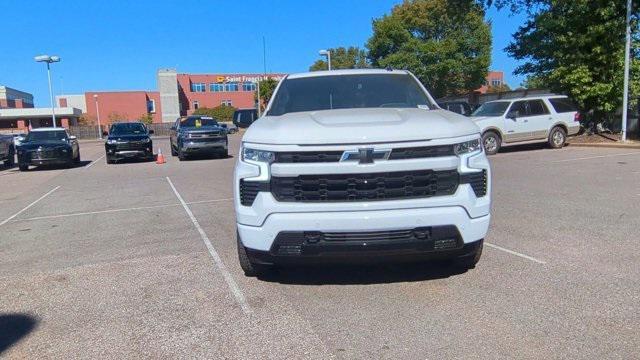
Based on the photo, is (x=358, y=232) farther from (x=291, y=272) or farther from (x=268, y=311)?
(x=291, y=272)

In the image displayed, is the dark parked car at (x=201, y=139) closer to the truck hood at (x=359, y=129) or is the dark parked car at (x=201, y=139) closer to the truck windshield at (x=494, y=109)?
the truck windshield at (x=494, y=109)

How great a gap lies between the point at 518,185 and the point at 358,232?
24.0 feet

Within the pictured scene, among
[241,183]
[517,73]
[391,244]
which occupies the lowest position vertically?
[391,244]

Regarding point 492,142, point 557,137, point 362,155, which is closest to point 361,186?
point 362,155

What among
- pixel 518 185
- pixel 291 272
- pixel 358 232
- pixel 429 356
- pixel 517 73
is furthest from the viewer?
pixel 517 73

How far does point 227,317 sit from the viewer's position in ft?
13.6

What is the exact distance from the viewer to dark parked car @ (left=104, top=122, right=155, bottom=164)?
2080 centimetres

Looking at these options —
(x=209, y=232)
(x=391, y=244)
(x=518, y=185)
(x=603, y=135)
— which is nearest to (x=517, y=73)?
(x=603, y=135)

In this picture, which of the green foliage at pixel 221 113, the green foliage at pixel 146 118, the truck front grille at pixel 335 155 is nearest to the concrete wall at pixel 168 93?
the green foliage at pixel 146 118

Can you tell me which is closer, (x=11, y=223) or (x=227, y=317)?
(x=227, y=317)

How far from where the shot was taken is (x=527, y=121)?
1817 centimetres

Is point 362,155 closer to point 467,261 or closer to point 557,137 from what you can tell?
point 467,261

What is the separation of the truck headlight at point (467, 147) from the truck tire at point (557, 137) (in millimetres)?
15651

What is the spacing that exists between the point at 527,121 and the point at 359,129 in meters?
15.6
